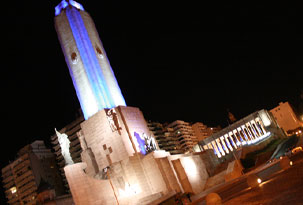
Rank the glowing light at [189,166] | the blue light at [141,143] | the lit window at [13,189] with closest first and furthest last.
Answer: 1. the glowing light at [189,166]
2. the blue light at [141,143]
3. the lit window at [13,189]

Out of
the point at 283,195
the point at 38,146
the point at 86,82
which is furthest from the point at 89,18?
the point at 38,146

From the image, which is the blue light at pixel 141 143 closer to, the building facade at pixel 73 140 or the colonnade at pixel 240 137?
the colonnade at pixel 240 137

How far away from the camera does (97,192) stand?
941 inches

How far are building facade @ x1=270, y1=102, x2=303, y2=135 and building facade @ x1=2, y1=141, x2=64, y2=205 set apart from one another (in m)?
68.0

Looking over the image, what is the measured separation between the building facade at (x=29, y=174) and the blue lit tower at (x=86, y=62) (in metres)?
54.2

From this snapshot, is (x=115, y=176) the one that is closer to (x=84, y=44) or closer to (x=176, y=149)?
(x=84, y=44)

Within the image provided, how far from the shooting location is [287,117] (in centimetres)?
7388

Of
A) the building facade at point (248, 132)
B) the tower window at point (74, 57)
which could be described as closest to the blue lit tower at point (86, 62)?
the tower window at point (74, 57)

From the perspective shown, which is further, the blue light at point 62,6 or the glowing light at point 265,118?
the glowing light at point 265,118

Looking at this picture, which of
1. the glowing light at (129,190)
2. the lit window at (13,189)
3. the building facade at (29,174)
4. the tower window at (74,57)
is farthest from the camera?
the lit window at (13,189)

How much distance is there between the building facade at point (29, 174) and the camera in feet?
250

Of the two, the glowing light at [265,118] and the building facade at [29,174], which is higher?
the building facade at [29,174]

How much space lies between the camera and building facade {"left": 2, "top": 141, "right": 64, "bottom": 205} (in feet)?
250

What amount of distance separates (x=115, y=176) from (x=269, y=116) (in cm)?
3705
